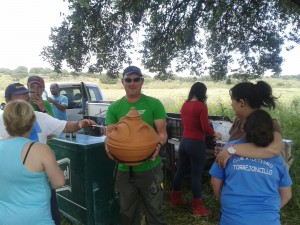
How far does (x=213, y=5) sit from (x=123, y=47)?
8.36 feet

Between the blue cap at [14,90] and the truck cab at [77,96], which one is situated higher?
the blue cap at [14,90]

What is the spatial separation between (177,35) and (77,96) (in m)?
3.51

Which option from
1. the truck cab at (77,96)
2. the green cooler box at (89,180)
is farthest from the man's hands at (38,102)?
the truck cab at (77,96)

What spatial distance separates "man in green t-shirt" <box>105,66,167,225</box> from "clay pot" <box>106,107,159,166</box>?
432mm

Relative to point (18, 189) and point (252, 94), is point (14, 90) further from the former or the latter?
point (252, 94)

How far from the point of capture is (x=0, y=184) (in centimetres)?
206

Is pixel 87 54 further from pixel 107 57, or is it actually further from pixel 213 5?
pixel 213 5

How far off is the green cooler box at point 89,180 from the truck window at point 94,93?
18.3 ft

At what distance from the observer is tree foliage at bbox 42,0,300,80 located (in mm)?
6477

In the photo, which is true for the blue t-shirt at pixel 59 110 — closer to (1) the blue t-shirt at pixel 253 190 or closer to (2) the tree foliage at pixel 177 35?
(2) the tree foliage at pixel 177 35

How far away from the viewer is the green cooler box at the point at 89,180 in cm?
333

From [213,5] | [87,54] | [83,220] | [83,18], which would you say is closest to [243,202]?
[83,220]

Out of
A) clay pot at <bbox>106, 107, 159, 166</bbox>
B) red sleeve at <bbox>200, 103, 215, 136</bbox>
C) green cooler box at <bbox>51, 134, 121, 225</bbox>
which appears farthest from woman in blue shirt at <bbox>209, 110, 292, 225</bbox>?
red sleeve at <bbox>200, 103, 215, 136</bbox>

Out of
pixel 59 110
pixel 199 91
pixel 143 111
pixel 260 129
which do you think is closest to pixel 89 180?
pixel 143 111
